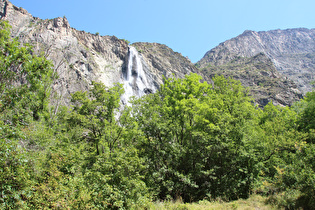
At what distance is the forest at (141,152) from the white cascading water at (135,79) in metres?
49.9

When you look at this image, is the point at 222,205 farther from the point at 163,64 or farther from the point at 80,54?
the point at 163,64

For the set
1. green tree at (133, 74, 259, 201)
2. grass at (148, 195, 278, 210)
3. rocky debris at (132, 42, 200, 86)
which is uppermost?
rocky debris at (132, 42, 200, 86)

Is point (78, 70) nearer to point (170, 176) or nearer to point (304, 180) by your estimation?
point (170, 176)

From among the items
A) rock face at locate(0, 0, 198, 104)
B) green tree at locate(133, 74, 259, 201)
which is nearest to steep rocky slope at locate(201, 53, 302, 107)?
rock face at locate(0, 0, 198, 104)

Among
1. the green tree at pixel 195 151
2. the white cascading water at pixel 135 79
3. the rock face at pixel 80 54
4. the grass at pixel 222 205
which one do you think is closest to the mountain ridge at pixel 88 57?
the rock face at pixel 80 54

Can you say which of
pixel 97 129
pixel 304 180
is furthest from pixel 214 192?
pixel 97 129

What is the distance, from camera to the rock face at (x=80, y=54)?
56.4m

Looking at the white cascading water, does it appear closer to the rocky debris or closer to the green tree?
the rocky debris

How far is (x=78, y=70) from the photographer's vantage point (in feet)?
196

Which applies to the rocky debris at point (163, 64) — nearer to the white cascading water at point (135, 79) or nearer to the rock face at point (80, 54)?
the rock face at point (80, 54)

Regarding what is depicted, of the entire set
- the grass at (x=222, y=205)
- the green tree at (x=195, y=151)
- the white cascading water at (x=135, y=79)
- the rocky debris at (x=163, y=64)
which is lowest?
the grass at (x=222, y=205)

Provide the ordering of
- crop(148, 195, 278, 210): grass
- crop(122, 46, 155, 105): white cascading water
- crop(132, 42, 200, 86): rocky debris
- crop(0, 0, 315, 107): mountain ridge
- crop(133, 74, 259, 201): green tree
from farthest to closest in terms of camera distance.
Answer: crop(132, 42, 200, 86): rocky debris → crop(122, 46, 155, 105): white cascading water → crop(0, 0, 315, 107): mountain ridge → crop(133, 74, 259, 201): green tree → crop(148, 195, 278, 210): grass

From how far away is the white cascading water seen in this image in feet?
225

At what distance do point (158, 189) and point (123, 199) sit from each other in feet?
11.0
